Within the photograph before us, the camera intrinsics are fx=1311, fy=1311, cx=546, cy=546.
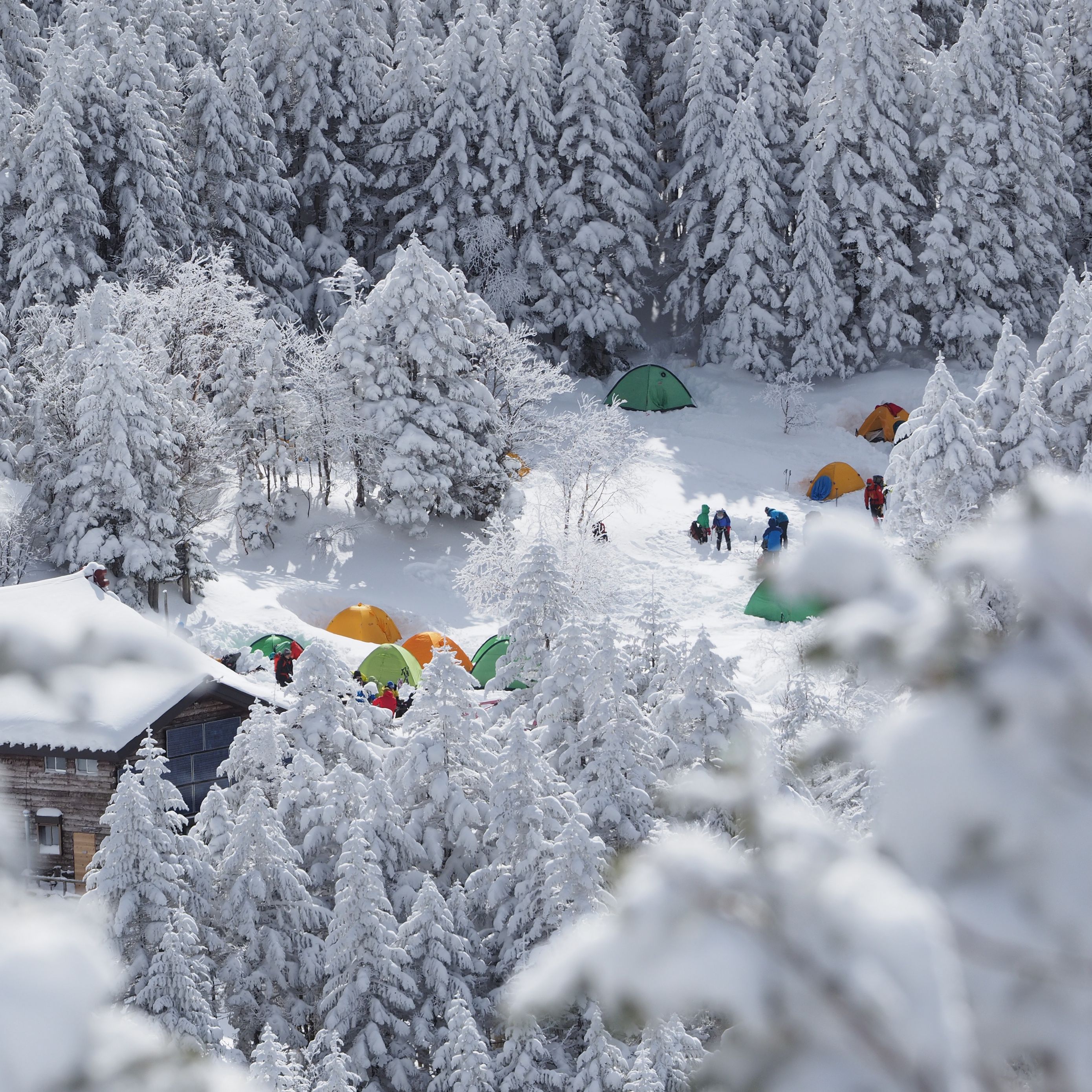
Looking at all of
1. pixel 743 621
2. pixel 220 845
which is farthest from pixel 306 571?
pixel 220 845

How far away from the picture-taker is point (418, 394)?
2677 centimetres

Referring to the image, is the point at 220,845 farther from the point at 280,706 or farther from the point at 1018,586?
the point at 1018,586

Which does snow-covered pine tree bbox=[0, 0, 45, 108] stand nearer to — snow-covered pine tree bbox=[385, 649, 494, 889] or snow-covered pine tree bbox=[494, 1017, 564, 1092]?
snow-covered pine tree bbox=[385, 649, 494, 889]

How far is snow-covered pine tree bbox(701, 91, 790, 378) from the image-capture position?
35.1m

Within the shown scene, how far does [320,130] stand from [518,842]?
28.0m

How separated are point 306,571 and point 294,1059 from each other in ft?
48.4

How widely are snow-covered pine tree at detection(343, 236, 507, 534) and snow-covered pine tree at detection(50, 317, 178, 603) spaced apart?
489cm

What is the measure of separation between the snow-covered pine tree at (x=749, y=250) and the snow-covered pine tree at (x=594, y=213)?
93.3 inches

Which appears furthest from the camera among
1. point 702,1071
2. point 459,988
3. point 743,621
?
point 743,621

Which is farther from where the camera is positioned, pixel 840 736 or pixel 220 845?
pixel 220 845

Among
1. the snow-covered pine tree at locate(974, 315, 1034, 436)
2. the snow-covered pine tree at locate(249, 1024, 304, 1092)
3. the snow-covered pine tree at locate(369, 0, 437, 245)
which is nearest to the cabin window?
the snow-covered pine tree at locate(249, 1024, 304, 1092)

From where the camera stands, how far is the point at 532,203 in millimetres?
36375

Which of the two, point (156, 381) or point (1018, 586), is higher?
point (1018, 586)

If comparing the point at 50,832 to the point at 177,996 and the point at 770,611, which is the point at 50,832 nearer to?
the point at 177,996
